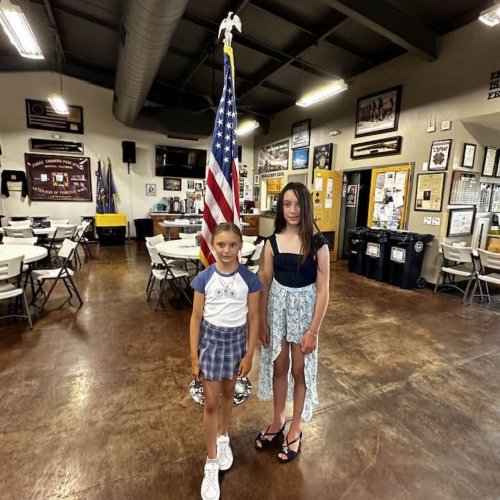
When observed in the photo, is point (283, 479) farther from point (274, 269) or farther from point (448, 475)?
point (274, 269)

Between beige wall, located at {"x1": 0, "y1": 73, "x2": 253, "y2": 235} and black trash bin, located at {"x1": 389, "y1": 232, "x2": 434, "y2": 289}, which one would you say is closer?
black trash bin, located at {"x1": 389, "y1": 232, "x2": 434, "y2": 289}

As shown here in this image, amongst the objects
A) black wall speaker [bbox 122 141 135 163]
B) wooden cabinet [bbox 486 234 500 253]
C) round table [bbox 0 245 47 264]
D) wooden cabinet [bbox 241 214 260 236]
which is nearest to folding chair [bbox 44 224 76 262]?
round table [bbox 0 245 47 264]

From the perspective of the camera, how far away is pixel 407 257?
512 centimetres

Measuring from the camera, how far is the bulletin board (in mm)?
5574

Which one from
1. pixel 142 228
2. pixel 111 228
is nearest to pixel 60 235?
pixel 111 228

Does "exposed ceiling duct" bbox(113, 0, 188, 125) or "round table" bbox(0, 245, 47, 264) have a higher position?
"exposed ceiling duct" bbox(113, 0, 188, 125)

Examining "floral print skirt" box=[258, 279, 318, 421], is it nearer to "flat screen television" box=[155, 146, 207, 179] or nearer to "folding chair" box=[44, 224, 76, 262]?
"folding chair" box=[44, 224, 76, 262]

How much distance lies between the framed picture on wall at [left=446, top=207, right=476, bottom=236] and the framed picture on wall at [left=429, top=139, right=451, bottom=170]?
771mm

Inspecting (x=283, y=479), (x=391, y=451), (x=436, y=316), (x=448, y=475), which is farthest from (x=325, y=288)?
(x=436, y=316)

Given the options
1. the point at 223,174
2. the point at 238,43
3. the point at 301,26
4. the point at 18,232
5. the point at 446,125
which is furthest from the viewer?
the point at 238,43

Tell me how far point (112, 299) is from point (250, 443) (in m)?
3.21

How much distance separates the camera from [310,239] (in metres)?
1.47

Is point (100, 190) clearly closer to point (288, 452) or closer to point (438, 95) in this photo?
point (438, 95)

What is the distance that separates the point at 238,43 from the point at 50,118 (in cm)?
586
